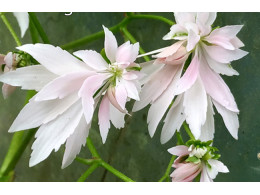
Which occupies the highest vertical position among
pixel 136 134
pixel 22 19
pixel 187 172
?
pixel 22 19

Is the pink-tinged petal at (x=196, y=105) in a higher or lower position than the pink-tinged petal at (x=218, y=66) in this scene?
lower

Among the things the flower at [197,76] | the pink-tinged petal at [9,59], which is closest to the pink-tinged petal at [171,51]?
the flower at [197,76]

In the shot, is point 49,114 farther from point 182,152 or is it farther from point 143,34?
point 143,34

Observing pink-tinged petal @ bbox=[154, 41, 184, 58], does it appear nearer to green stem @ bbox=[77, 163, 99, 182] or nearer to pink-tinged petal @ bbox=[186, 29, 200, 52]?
pink-tinged petal @ bbox=[186, 29, 200, 52]

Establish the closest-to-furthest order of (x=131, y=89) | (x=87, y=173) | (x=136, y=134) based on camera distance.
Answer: (x=131, y=89) → (x=87, y=173) → (x=136, y=134)

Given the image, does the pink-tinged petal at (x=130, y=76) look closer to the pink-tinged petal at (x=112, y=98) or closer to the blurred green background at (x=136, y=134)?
the pink-tinged petal at (x=112, y=98)

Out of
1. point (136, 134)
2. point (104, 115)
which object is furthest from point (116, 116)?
point (136, 134)

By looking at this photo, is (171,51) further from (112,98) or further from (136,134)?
(136,134)
